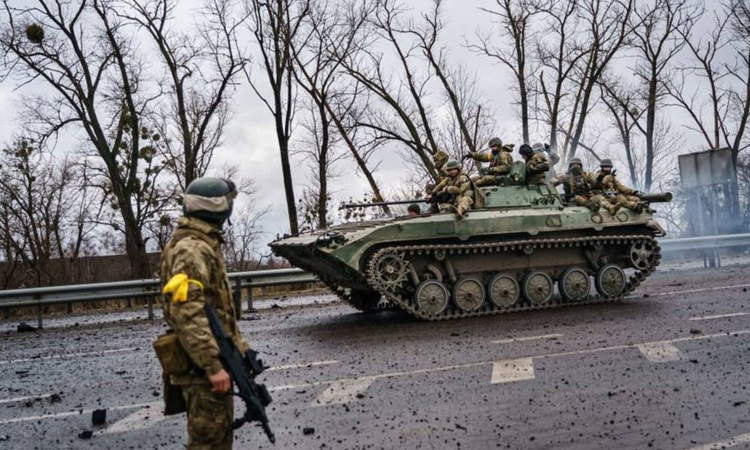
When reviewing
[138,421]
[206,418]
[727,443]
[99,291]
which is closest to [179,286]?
[206,418]

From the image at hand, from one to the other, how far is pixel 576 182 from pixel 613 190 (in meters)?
0.68

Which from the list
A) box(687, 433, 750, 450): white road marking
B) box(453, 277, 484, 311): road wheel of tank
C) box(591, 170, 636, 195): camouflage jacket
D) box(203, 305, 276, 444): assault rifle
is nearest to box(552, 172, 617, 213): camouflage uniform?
box(591, 170, 636, 195): camouflage jacket

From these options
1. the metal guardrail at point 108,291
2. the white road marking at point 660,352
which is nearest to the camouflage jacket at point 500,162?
the metal guardrail at point 108,291

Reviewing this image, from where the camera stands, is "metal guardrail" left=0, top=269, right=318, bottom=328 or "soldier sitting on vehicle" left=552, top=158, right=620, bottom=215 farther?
"metal guardrail" left=0, top=269, right=318, bottom=328

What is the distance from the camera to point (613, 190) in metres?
13.5

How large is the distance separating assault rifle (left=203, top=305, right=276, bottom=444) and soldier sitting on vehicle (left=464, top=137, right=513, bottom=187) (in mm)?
9004

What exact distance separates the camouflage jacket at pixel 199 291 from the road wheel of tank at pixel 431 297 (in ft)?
22.9

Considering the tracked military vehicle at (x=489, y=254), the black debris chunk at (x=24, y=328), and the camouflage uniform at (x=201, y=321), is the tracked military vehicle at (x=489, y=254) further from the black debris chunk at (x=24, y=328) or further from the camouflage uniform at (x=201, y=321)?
the camouflage uniform at (x=201, y=321)

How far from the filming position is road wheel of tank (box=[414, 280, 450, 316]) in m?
11.2

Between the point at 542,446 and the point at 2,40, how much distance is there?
19612 millimetres

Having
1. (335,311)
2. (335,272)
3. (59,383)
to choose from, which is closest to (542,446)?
(59,383)

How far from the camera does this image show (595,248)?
12.7 meters

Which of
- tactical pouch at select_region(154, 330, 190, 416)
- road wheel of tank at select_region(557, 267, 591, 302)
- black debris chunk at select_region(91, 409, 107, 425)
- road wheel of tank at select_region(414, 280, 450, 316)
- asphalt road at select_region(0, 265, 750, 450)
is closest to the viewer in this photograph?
tactical pouch at select_region(154, 330, 190, 416)

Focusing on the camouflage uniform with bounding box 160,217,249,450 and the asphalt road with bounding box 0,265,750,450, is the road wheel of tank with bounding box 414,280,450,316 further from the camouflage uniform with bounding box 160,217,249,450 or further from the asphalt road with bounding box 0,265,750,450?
the camouflage uniform with bounding box 160,217,249,450
